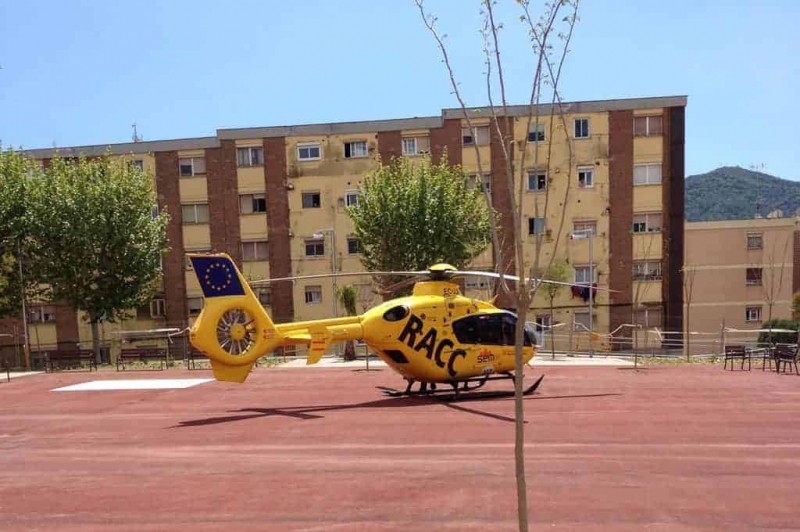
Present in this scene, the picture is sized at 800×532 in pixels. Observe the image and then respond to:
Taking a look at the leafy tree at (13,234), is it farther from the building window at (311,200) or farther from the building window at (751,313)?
the building window at (751,313)

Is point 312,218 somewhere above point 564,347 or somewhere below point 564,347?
above

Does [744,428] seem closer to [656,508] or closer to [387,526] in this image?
[656,508]

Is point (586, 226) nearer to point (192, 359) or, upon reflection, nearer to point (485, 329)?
point (485, 329)

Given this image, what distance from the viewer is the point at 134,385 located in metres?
17.7

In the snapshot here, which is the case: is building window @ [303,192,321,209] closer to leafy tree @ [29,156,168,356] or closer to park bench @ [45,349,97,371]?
leafy tree @ [29,156,168,356]

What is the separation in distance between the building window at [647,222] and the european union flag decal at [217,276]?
25.5 metres

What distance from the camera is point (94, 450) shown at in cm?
988

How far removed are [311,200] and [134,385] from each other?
56.2ft

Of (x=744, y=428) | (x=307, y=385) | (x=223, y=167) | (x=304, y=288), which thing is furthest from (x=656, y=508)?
(x=223, y=167)

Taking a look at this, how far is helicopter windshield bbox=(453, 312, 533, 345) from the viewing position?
13.6m

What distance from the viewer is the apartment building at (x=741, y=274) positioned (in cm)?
3538

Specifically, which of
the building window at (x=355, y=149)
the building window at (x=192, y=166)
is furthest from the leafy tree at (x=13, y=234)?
the building window at (x=355, y=149)

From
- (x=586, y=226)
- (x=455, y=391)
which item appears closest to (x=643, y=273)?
(x=586, y=226)

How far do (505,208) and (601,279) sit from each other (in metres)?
7.10
